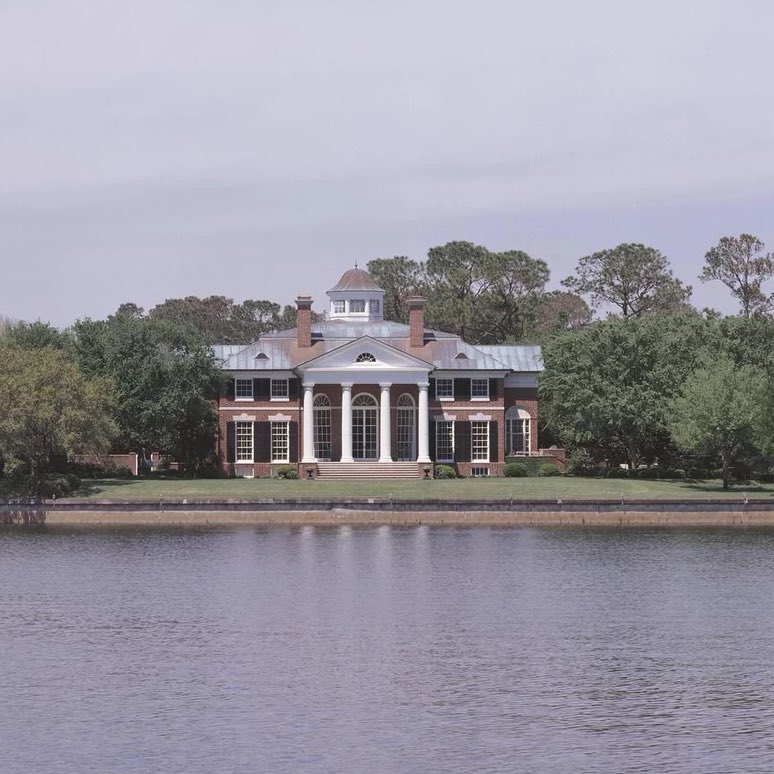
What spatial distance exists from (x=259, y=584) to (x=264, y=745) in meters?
23.2

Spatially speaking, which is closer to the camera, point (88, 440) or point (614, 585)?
point (614, 585)

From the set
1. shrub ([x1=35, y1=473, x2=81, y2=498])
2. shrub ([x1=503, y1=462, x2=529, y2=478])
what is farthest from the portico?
shrub ([x1=35, y1=473, x2=81, y2=498])

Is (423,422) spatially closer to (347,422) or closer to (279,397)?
(347,422)

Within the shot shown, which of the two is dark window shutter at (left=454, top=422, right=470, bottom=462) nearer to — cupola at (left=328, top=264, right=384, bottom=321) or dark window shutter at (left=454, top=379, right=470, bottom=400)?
dark window shutter at (left=454, top=379, right=470, bottom=400)

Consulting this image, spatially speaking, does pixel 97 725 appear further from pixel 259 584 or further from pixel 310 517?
pixel 310 517

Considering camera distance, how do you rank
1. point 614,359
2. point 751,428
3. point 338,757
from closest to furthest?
point 338,757 → point 751,428 → point 614,359

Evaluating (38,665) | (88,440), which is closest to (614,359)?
(88,440)

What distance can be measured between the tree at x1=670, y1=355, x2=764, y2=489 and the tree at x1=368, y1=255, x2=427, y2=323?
6028cm

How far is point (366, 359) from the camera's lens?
92125 mm

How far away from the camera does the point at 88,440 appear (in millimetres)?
79812

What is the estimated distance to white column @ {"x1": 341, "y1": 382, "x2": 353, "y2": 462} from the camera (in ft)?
302

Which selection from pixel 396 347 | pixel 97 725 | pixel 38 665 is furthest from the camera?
pixel 396 347

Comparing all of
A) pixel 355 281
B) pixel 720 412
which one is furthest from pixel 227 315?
pixel 720 412

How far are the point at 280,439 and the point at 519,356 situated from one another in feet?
54.9
